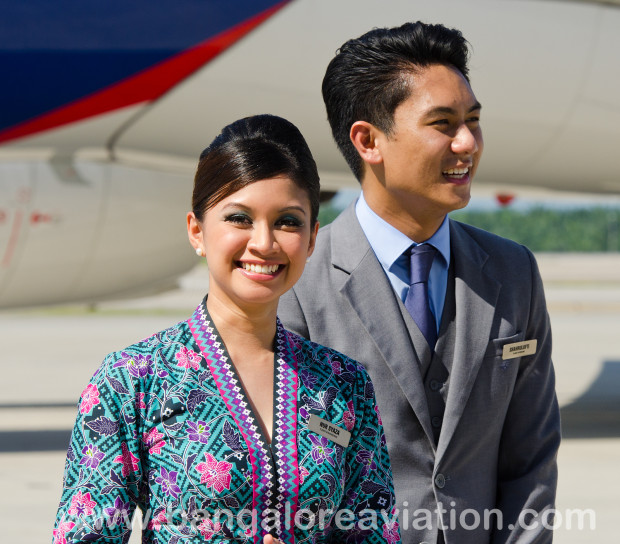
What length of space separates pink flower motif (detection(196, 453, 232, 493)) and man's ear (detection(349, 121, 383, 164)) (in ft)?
3.49

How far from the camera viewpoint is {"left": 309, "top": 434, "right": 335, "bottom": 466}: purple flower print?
184 centimetres

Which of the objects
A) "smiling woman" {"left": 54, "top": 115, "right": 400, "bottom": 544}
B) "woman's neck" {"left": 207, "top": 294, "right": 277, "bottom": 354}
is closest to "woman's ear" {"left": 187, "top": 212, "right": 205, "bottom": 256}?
"smiling woman" {"left": 54, "top": 115, "right": 400, "bottom": 544}

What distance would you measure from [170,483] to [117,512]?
108mm

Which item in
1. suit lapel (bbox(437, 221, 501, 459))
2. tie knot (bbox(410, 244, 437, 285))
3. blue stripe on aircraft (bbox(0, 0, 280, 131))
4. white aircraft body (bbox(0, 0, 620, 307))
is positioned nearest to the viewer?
suit lapel (bbox(437, 221, 501, 459))

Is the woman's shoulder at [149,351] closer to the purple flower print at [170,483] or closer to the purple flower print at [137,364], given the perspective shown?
the purple flower print at [137,364]

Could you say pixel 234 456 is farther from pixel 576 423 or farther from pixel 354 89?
pixel 576 423

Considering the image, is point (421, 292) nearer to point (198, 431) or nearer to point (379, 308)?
point (379, 308)

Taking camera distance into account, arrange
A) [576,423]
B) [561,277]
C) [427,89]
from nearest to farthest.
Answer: [427,89] < [576,423] < [561,277]

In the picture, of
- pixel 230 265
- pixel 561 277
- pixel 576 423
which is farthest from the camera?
pixel 561 277

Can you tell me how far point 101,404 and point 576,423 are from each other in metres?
8.55

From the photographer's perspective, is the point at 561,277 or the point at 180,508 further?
the point at 561,277

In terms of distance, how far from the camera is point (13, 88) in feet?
24.4

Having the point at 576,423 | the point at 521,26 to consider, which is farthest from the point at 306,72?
the point at 576,423

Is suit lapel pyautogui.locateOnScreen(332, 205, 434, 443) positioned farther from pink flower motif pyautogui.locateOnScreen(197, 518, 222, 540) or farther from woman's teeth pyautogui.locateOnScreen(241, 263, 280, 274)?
pink flower motif pyautogui.locateOnScreen(197, 518, 222, 540)
